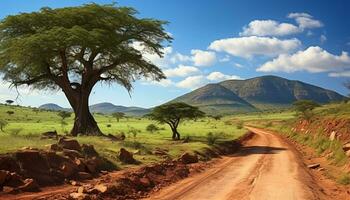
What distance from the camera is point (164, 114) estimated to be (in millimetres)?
50000

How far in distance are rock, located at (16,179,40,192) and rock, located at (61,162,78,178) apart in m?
2.32

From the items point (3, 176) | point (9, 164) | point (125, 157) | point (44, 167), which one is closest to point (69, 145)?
point (125, 157)

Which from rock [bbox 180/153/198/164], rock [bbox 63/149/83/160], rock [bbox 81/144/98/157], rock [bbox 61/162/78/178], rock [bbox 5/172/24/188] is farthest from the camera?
rock [bbox 180/153/198/164]

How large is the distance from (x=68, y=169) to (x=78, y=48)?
76.3 ft

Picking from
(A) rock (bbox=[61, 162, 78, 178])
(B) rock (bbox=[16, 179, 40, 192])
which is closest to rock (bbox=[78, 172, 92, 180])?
(A) rock (bbox=[61, 162, 78, 178])

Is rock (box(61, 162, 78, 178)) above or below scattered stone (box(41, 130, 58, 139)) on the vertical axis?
below

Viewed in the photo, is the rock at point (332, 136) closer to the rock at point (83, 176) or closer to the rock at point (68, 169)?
the rock at point (83, 176)

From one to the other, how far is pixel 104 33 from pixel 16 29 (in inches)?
308

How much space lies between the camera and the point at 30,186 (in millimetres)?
16156

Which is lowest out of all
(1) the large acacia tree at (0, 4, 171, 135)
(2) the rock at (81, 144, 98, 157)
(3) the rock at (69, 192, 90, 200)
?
(3) the rock at (69, 192, 90, 200)

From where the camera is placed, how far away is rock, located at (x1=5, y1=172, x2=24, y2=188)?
1582 centimetres

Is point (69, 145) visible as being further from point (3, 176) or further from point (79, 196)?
point (79, 196)

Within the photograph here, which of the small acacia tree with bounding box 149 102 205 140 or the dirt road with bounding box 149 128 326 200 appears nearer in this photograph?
the dirt road with bounding box 149 128 326 200

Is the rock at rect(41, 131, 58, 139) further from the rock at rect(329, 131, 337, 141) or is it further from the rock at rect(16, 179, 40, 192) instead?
the rock at rect(329, 131, 337, 141)
